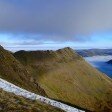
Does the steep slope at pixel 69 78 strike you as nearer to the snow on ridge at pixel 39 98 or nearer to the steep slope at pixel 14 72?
the steep slope at pixel 14 72

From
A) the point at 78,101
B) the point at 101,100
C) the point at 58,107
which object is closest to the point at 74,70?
the point at 101,100

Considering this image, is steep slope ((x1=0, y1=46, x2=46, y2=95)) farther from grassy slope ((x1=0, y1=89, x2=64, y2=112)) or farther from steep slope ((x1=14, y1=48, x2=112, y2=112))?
grassy slope ((x1=0, y1=89, x2=64, y2=112))

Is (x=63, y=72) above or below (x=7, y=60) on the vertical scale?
below

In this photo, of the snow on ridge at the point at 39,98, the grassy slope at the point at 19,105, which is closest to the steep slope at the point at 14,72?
the snow on ridge at the point at 39,98

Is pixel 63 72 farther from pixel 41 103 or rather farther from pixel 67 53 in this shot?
pixel 41 103

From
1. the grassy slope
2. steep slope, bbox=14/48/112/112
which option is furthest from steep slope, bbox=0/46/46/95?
the grassy slope

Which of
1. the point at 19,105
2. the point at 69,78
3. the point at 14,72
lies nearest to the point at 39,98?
the point at 19,105
